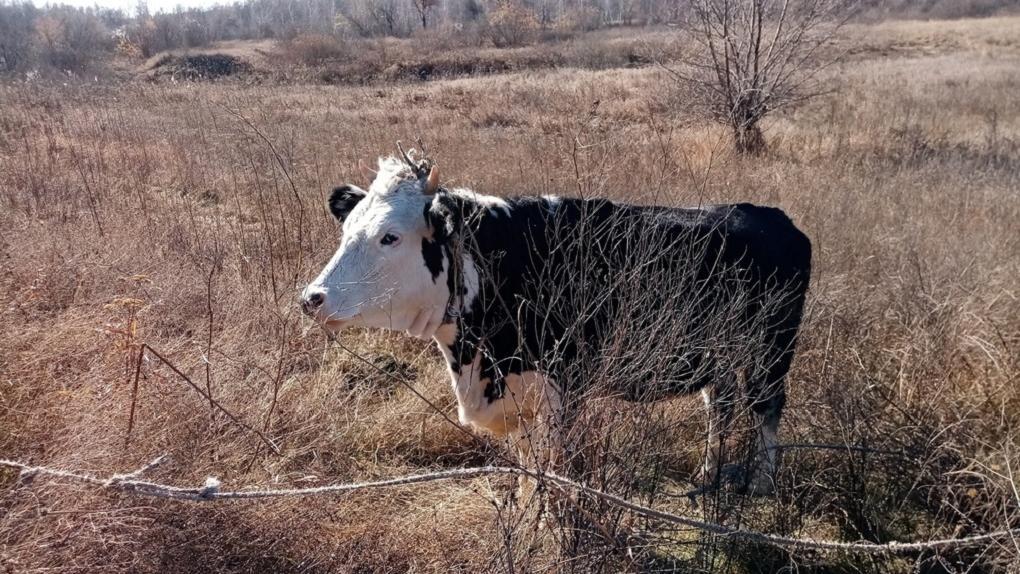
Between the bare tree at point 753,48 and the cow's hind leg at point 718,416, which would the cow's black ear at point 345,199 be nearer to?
the cow's hind leg at point 718,416

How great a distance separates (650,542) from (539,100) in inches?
590

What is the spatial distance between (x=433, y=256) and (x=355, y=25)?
2207 inches

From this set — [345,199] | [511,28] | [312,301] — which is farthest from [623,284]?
[511,28]

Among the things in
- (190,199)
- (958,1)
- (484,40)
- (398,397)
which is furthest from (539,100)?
(958,1)

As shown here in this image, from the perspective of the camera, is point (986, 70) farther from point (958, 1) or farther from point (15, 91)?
point (958, 1)

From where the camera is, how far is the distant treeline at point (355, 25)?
25.9m

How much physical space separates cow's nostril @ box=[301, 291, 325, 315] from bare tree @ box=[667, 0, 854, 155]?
9.63 m

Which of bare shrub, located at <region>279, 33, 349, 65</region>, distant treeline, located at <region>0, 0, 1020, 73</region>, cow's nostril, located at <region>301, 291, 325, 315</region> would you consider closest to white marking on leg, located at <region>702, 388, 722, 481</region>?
cow's nostril, located at <region>301, 291, 325, 315</region>

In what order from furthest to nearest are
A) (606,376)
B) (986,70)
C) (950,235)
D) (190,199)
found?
(986,70), (190,199), (950,235), (606,376)

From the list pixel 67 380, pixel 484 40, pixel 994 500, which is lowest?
pixel 994 500

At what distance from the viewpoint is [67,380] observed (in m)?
3.30

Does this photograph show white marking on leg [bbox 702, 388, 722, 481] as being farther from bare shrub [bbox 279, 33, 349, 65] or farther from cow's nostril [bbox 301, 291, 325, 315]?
bare shrub [bbox 279, 33, 349, 65]

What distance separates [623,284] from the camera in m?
2.83

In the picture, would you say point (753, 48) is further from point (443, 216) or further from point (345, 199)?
point (443, 216)
